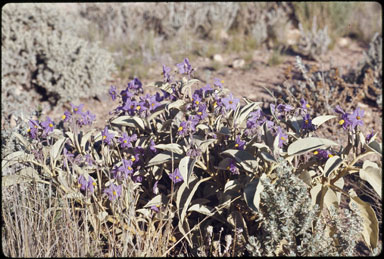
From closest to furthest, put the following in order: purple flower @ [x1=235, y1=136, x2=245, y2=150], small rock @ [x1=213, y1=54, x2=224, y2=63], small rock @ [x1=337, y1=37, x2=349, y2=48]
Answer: purple flower @ [x1=235, y1=136, x2=245, y2=150]
small rock @ [x1=213, y1=54, x2=224, y2=63]
small rock @ [x1=337, y1=37, x2=349, y2=48]

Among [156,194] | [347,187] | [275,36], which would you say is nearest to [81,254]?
[156,194]

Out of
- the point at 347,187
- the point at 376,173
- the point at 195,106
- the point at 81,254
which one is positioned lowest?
the point at 347,187

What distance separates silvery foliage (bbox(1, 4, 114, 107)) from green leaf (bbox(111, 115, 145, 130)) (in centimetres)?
239

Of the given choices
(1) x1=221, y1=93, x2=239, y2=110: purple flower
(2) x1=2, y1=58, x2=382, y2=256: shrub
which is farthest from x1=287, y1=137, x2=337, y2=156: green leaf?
(1) x1=221, y1=93, x2=239, y2=110: purple flower

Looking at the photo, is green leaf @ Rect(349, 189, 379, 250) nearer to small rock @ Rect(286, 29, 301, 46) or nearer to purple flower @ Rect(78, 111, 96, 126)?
purple flower @ Rect(78, 111, 96, 126)

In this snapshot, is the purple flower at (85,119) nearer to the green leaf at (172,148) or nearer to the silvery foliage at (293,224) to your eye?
the green leaf at (172,148)

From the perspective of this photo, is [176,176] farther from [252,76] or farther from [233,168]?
[252,76]

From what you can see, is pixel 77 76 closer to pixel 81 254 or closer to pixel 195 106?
pixel 195 106

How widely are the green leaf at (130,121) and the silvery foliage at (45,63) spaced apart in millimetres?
2387

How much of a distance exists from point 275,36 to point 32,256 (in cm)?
533

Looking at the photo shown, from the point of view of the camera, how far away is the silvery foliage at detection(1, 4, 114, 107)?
196 inches

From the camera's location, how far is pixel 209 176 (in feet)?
8.80

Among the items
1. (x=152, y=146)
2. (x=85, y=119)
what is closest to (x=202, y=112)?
(x=152, y=146)

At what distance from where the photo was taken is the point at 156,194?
8.80ft
